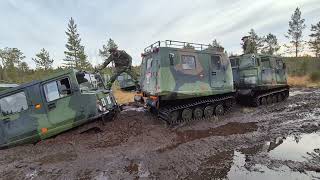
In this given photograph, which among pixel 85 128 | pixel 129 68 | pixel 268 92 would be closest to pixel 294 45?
pixel 268 92

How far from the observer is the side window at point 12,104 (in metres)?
8.45

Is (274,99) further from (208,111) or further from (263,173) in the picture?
(263,173)

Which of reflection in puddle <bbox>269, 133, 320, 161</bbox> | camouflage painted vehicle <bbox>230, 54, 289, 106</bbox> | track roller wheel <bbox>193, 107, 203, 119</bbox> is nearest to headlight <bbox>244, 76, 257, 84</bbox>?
camouflage painted vehicle <bbox>230, 54, 289, 106</bbox>

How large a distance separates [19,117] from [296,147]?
761cm

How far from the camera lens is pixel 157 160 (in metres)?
6.73

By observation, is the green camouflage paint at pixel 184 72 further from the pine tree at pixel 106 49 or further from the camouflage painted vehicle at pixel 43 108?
the pine tree at pixel 106 49

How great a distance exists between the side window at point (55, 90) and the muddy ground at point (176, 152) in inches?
46.2

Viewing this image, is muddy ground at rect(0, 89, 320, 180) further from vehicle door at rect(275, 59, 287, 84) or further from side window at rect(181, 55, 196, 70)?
vehicle door at rect(275, 59, 287, 84)

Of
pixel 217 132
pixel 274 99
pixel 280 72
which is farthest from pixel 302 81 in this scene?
pixel 217 132

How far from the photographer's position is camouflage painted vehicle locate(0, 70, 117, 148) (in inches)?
331

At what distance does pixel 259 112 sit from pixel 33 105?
29.1ft

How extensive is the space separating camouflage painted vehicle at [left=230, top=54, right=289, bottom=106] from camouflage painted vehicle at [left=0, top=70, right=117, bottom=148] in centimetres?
819

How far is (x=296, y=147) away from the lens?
7.36 metres

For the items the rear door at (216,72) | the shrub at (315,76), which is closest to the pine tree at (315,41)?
the shrub at (315,76)
